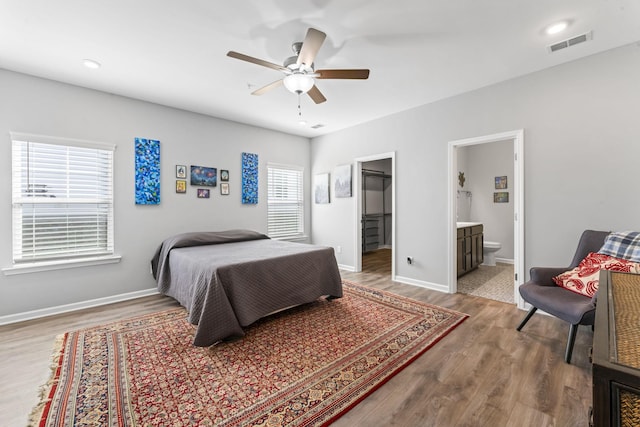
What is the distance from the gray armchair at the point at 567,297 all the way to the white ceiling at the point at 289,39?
187cm

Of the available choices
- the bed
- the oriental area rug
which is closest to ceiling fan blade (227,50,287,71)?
the bed

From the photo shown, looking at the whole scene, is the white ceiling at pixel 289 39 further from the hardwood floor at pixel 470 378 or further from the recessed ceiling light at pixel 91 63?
the hardwood floor at pixel 470 378

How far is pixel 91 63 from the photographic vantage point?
282cm

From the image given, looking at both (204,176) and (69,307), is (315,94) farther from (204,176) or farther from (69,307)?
(69,307)

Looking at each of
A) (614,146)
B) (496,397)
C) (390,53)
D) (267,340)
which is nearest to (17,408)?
(267,340)

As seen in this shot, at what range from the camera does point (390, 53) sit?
2.69 metres

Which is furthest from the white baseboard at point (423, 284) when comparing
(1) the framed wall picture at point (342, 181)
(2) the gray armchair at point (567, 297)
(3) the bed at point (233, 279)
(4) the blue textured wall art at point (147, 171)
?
(4) the blue textured wall art at point (147, 171)

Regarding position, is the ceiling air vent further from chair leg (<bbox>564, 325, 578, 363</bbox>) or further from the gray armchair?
chair leg (<bbox>564, 325, 578, 363</bbox>)

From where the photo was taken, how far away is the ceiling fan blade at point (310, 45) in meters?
1.95

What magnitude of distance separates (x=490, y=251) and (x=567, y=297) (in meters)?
3.41

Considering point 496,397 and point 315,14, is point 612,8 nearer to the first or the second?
point 315,14

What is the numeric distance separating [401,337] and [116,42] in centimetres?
373

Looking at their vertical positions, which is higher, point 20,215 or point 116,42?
point 116,42

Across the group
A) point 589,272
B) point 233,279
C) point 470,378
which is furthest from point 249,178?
point 589,272
